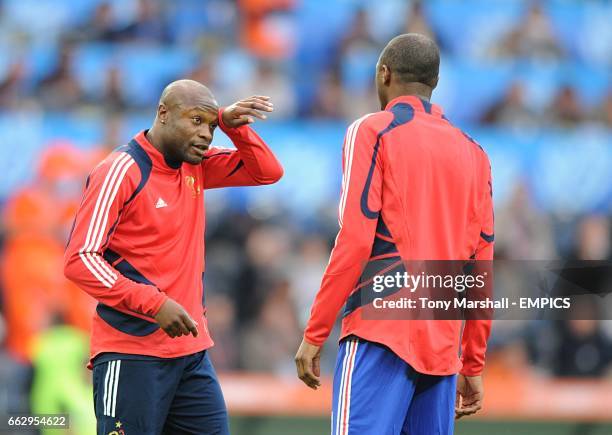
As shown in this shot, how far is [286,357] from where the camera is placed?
991 cm

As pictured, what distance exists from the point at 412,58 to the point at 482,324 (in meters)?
1.28

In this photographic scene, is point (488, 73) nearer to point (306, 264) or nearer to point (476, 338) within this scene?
point (306, 264)

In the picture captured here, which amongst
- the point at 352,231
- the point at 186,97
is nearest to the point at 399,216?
the point at 352,231

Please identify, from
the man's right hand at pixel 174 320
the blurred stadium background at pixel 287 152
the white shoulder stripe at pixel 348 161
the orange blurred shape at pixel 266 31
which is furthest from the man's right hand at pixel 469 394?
the orange blurred shape at pixel 266 31

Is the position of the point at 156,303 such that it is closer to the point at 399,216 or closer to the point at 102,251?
the point at 102,251

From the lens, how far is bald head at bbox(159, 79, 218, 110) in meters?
5.26

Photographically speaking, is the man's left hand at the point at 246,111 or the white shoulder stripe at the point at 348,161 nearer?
the white shoulder stripe at the point at 348,161

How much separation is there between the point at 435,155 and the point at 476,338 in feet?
3.07

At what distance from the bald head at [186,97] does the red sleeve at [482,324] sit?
135 centimetres

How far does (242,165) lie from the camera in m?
5.63

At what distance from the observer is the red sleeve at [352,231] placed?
468 cm

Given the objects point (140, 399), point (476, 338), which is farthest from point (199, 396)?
point (476, 338)

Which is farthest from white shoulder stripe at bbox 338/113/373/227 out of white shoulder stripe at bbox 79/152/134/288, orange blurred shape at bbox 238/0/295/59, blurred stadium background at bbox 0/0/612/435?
orange blurred shape at bbox 238/0/295/59

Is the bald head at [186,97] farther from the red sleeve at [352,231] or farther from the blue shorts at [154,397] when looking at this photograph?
the blue shorts at [154,397]
